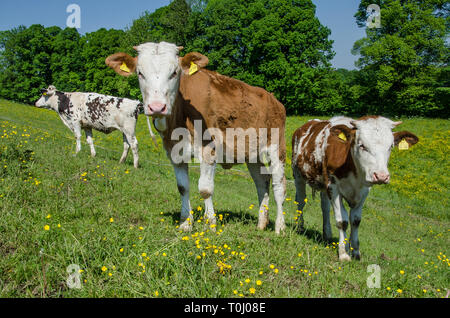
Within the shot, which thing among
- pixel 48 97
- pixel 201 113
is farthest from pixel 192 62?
pixel 48 97

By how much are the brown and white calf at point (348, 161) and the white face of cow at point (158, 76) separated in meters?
2.84

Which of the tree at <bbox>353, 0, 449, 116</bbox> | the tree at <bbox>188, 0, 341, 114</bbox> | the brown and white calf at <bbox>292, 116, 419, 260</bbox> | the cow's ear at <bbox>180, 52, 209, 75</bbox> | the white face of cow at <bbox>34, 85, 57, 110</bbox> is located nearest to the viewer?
the cow's ear at <bbox>180, 52, 209, 75</bbox>

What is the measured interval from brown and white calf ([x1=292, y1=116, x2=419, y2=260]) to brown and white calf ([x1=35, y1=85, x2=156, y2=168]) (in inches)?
278

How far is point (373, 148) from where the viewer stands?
4.68 m

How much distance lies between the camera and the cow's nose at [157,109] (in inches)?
152

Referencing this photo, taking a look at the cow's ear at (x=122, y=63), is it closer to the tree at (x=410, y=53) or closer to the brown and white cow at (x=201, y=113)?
the brown and white cow at (x=201, y=113)

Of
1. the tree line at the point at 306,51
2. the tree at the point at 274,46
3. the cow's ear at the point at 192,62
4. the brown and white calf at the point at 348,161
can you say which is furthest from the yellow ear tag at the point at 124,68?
the tree at the point at 274,46

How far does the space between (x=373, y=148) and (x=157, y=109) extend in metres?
3.23

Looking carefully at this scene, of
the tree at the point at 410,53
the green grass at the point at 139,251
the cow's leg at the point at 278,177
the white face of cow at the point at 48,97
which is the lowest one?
the green grass at the point at 139,251

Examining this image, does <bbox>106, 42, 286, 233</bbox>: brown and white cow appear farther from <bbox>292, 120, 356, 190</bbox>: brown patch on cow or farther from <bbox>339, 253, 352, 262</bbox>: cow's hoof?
<bbox>339, 253, 352, 262</bbox>: cow's hoof

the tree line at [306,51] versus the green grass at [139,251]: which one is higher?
the tree line at [306,51]

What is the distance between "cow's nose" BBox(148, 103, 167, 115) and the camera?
386cm
